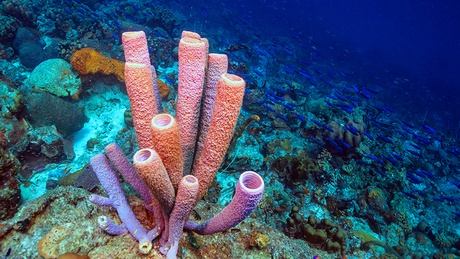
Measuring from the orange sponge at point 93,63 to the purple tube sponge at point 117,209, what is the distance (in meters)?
5.53

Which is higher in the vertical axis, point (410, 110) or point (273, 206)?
point (273, 206)

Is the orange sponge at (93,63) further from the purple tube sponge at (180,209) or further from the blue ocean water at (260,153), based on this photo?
the purple tube sponge at (180,209)

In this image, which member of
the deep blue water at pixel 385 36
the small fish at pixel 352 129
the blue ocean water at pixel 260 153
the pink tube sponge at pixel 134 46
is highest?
the pink tube sponge at pixel 134 46

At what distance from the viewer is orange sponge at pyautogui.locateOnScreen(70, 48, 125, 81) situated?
20.3 feet

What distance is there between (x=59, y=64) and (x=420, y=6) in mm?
107758

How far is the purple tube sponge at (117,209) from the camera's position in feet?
5.52

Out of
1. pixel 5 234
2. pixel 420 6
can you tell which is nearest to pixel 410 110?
pixel 5 234

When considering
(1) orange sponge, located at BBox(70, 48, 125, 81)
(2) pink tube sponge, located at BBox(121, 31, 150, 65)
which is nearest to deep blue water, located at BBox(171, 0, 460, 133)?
(1) orange sponge, located at BBox(70, 48, 125, 81)

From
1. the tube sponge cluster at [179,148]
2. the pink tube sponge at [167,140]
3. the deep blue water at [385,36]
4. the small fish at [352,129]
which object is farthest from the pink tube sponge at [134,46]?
the deep blue water at [385,36]

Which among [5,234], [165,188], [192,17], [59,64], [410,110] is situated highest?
[165,188]

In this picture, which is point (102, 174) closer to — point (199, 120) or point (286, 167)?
point (199, 120)

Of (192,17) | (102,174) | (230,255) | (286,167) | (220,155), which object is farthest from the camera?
(192,17)

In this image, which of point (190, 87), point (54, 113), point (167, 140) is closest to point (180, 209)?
point (167, 140)

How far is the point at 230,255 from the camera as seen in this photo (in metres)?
2.06
